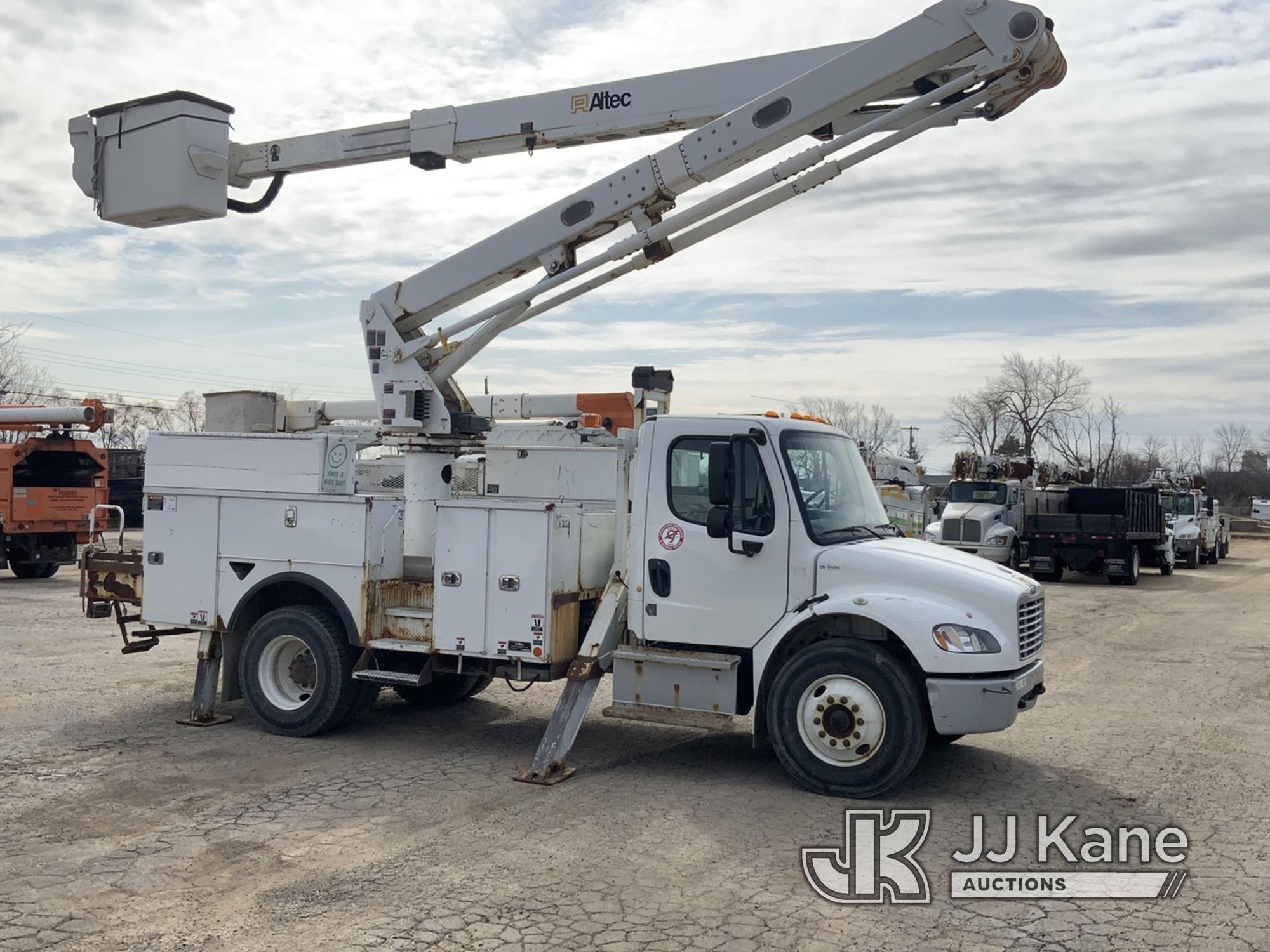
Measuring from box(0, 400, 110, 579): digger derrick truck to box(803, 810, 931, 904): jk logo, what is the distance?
1766 centimetres

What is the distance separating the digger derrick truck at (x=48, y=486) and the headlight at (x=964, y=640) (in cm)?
1754

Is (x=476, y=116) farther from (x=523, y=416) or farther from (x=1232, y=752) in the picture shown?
(x=1232, y=752)

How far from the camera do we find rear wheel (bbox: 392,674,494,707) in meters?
9.70

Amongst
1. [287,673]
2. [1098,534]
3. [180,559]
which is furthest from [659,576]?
[1098,534]

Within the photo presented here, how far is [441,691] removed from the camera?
9.78 meters

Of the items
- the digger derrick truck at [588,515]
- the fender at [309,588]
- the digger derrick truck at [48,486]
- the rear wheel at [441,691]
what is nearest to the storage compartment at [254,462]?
the digger derrick truck at [588,515]

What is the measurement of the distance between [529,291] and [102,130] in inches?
151

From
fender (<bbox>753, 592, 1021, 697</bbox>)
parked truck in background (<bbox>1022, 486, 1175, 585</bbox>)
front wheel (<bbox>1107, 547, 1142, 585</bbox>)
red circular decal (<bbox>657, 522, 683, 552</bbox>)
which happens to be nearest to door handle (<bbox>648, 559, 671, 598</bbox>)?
red circular decal (<bbox>657, 522, 683, 552</bbox>)

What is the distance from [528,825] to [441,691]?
11.9 ft

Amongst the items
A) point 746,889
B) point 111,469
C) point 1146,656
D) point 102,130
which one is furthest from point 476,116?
point 111,469

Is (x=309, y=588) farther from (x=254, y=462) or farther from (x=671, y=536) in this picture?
(x=671, y=536)

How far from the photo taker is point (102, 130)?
920 cm

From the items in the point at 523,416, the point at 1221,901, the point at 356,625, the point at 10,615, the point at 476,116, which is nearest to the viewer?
the point at 1221,901

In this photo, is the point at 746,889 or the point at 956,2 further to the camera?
the point at 956,2
